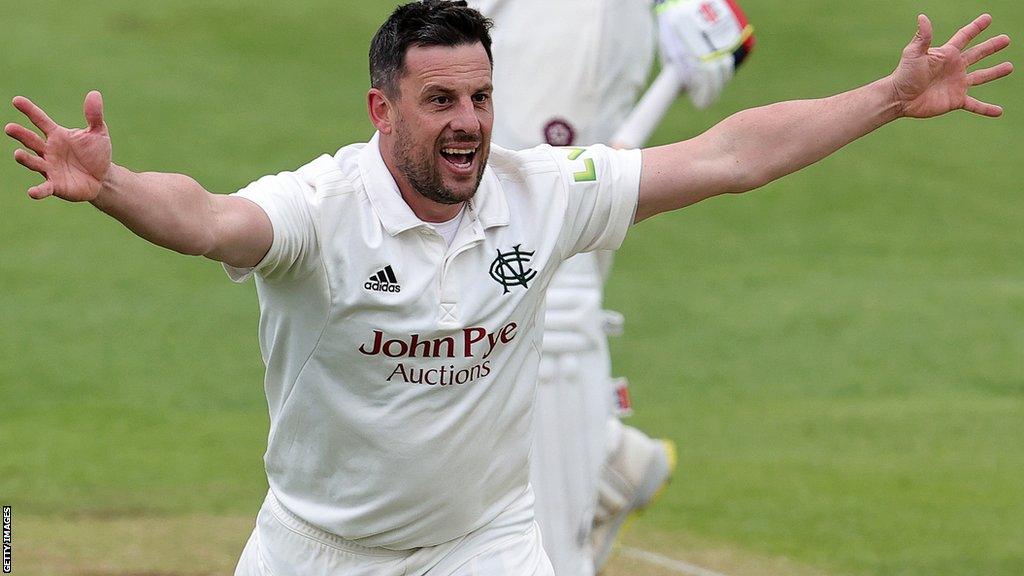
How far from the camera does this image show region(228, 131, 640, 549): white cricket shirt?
4113 mm

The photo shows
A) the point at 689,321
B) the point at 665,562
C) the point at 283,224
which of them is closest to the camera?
the point at 283,224

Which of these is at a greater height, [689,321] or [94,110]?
[94,110]

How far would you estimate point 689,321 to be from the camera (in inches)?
471

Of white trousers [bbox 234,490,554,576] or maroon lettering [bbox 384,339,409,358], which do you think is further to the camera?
white trousers [bbox 234,490,554,576]

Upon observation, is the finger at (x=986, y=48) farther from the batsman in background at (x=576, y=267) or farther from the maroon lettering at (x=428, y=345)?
the batsman in background at (x=576, y=267)

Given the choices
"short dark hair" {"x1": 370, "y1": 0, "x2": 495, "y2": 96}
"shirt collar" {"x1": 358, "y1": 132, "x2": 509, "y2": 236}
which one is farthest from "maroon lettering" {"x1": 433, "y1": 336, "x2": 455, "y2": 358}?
"short dark hair" {"x1": 370, "y1": 0, "x2": 495, "y2": 96}

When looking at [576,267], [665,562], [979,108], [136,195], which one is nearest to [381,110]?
[136,195]

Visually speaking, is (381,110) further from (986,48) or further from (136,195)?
(986,48)

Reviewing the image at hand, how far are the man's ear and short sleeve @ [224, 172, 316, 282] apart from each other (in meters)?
0.32

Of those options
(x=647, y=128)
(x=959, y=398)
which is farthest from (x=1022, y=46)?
(x=647, y=128)

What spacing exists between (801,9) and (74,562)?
1364cm

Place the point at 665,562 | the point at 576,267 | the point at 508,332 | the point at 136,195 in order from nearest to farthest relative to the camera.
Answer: the point at 136,195, the point at 508,332, the point at 576,267, the point at 665,562

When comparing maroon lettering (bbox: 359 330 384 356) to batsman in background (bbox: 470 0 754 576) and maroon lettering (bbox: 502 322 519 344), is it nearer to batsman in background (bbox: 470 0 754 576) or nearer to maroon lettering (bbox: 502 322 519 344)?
maroon lettering (bbox: 502 322 519 344)

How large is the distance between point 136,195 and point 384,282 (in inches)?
28.2
